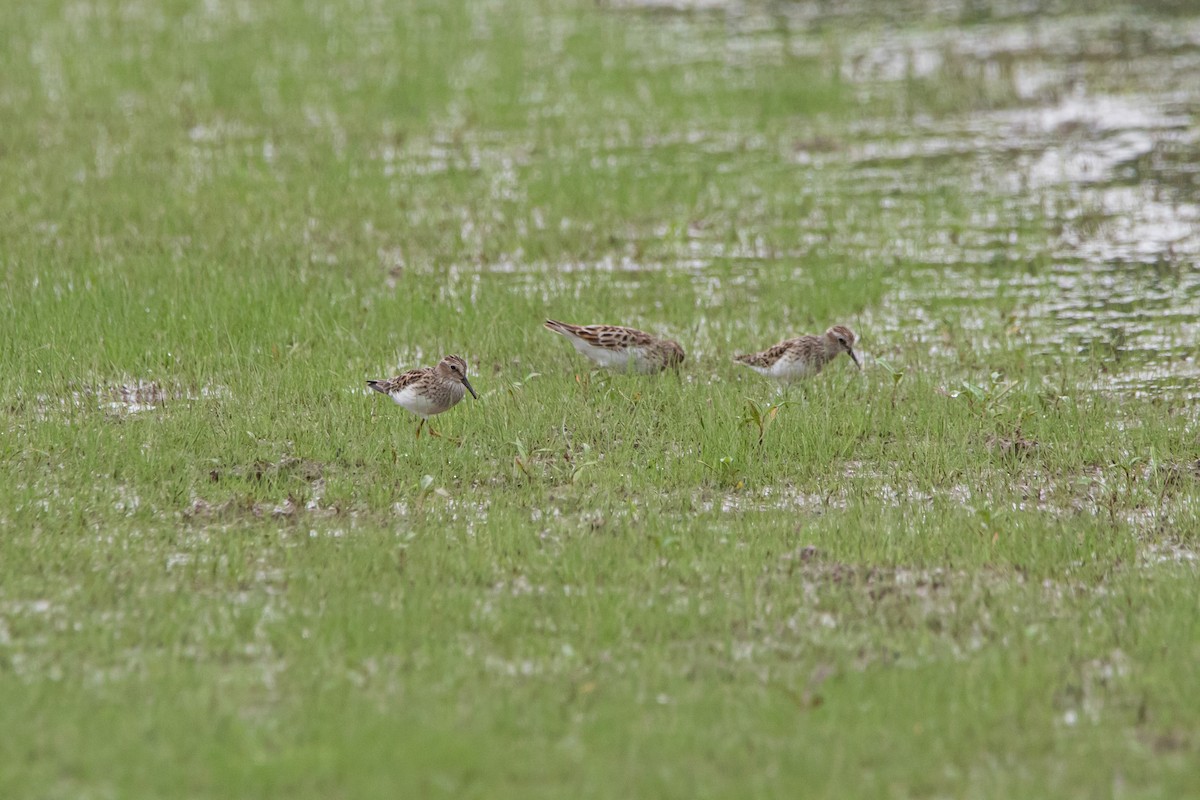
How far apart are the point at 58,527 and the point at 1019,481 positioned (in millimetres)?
6134

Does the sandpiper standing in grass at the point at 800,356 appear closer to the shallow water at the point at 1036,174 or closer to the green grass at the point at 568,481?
the green grass at the point at 568,481

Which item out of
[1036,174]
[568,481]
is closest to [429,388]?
[568,481]

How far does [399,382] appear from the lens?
10.8m

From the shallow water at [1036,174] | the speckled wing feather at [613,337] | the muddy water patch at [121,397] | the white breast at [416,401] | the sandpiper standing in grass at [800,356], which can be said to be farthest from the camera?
the shallow water at [1036,174]

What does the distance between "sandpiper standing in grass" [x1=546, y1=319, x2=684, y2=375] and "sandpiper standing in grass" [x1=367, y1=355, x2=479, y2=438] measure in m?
1.42

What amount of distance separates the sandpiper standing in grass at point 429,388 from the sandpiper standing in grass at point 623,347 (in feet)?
4.67

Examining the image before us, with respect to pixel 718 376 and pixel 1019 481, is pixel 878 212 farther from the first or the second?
pixel 1019 481

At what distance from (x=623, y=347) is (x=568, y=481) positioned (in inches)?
80.9

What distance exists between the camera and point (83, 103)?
22.0 metres

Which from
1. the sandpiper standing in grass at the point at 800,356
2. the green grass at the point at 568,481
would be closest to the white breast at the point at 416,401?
the green grass at the point at 568,481

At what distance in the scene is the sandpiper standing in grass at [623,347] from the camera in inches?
472

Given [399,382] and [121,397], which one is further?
[121,397]

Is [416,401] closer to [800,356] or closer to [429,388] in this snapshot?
[429,388]

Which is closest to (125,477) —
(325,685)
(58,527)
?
(58,527)
